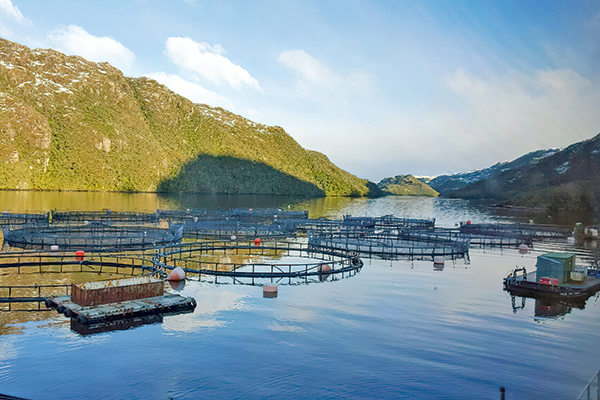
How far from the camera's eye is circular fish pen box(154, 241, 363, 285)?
39.3 m

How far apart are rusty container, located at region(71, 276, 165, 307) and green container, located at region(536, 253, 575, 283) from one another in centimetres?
3018

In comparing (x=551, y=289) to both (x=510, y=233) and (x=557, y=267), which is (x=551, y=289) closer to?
(x=557, y=267)

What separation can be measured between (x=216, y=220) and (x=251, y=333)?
5726 cm

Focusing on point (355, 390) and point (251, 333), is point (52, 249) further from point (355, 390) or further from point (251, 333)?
point (355, 390)

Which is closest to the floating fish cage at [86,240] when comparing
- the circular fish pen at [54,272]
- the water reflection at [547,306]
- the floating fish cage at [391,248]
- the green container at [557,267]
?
the circular fish pen at [54,272]

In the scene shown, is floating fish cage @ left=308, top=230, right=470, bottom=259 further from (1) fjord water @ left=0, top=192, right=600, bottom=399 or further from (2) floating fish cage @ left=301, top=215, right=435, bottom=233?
(1) fjord water @ left=0, top=192, right=600, bottom=399

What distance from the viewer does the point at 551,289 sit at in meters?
38.5

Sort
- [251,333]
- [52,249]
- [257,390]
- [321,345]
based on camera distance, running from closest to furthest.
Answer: [257,390], [321,345], [251,333], [52,249]

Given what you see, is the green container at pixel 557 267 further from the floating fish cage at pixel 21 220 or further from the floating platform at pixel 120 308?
the floating fish cage at pixel 21 220

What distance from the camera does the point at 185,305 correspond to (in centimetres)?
3011

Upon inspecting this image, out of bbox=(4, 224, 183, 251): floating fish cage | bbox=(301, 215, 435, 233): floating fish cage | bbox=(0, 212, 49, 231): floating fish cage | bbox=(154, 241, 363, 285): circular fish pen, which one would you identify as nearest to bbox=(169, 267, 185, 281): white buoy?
bbox=(154, 241, 363, 285): circular fish pen

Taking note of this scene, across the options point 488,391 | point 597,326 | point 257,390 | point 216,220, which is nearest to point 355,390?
point 257,390

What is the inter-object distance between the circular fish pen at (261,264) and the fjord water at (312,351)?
350cm

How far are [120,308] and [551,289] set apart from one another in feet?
102
